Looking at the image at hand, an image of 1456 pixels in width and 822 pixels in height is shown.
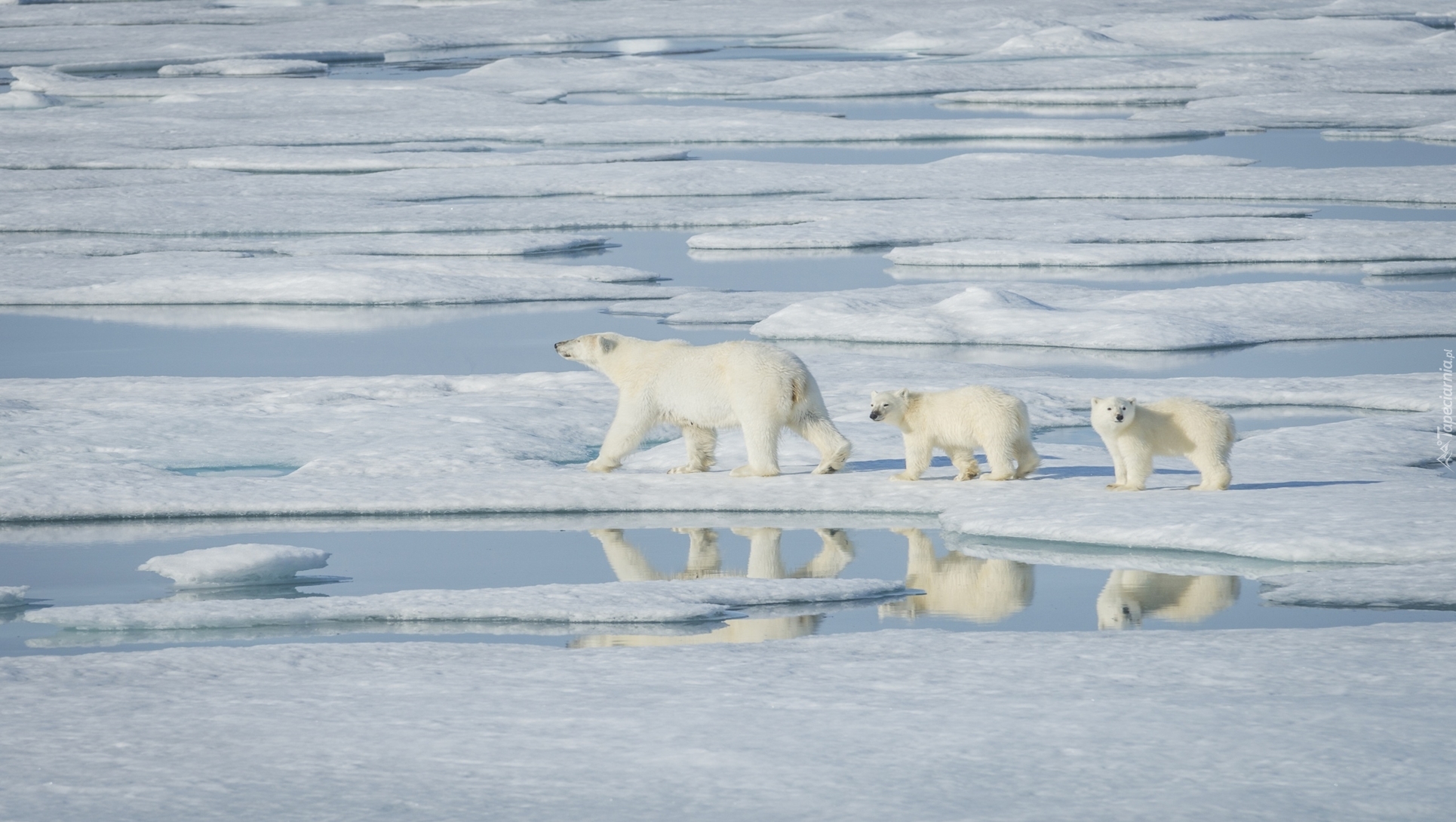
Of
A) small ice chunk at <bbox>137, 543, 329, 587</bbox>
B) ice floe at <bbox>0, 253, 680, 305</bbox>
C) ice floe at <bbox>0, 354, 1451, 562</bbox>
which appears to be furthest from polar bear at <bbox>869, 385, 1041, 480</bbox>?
ice floe at <bbox>0, 253, 680, 305</bbox>

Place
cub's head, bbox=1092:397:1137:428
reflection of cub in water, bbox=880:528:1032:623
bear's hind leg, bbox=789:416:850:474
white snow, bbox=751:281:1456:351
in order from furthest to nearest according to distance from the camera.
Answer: white snow, bbox=751:281:1456:351, bear's hind leg, bbox=789:416:850:474, cub's head, bbox=1092:397:1137:428, reflection of cub in water, bbox=880:528:1032:623

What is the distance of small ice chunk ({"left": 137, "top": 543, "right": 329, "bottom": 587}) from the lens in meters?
5.49

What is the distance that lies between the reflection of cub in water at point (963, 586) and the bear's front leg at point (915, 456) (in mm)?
617

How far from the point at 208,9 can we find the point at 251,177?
26232 mm

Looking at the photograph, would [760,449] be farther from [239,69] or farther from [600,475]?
[239,69]

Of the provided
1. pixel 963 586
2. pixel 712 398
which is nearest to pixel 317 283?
pixel 712 398

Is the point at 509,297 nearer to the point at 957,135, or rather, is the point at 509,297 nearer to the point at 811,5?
the point at 957,135

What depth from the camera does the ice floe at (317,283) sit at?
11.9 meters

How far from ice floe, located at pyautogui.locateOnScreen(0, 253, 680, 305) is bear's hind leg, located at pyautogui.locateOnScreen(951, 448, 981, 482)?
17.3 feet

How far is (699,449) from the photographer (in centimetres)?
687

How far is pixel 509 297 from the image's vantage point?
1187 cm

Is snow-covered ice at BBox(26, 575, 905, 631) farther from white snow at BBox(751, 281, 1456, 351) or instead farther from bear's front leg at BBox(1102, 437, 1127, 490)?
white snow at BBox(751, 281, 1456, 351)

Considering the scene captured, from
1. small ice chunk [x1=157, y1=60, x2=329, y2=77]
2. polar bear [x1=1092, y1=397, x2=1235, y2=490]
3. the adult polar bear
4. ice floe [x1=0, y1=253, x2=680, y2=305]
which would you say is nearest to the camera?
polar bear [x1=1092, y1=397, x2=1235, y2=490]

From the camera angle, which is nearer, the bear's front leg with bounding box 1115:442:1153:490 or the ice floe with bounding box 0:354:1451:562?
the ice floe with bounding box 0:354:1451:562
